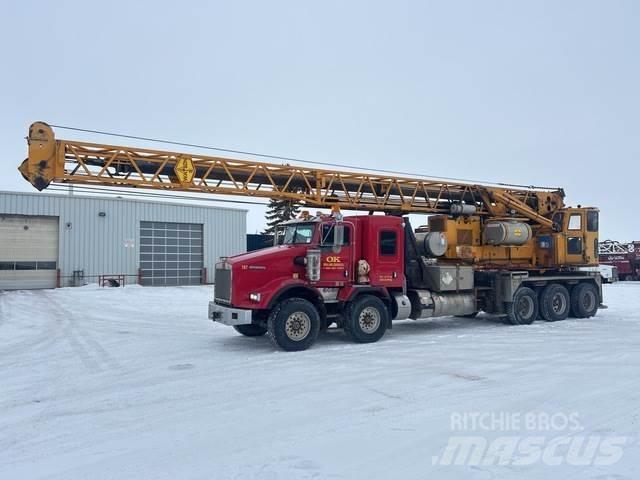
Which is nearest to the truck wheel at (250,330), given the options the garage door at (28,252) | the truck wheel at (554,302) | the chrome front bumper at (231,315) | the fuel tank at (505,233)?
the chrome front bumper at (231,315)

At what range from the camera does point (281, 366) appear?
9.73 meters

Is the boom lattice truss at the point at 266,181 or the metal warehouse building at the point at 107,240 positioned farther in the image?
the metal warehouse building at the point at 107,240

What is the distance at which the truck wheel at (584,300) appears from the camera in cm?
1688

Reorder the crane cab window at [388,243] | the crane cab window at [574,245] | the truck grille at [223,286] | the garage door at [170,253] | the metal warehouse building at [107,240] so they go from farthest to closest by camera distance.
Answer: the garage door at [170,253] → the metal warehouse building at [107,240] → the crane cab window at [574,245] → the crane cab window at [388,243] → the truck grille at [223,286]

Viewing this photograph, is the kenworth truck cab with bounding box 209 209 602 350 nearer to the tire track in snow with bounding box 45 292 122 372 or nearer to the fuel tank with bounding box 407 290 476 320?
the fuel tank with bounding box 407 290 476 320

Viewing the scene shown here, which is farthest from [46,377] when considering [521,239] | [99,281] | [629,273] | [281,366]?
[629,273]

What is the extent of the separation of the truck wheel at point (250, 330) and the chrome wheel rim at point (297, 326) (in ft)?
6.42

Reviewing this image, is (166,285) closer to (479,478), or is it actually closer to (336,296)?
(336,296)

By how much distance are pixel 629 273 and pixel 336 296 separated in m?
33.3

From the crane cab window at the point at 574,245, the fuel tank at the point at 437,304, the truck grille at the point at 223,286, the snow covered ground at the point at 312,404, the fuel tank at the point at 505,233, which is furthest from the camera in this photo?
the crane cab window at the point at 574,245

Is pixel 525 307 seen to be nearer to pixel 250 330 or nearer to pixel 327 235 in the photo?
pixel 327 235

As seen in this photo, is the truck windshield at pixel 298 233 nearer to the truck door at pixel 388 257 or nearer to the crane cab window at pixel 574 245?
the truck door at pixel 388 257

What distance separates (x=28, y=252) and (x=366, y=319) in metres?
22.3

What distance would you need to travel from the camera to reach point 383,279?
1279 cm
